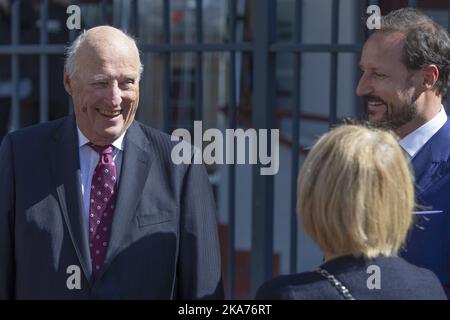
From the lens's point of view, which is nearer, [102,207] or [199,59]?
[102,207]

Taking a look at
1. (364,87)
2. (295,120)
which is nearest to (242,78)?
(295,120)

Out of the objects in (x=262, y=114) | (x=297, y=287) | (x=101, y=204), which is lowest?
(x=297, y=287)

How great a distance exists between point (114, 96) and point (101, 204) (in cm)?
31

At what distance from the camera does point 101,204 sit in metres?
2.76

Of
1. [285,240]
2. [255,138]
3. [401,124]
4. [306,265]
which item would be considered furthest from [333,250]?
[285,240]

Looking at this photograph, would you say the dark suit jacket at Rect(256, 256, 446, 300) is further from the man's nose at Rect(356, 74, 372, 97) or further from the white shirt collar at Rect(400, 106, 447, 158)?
the man's nose at Rect(356, 74, 372, 97)

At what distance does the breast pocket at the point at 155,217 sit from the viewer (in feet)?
8.98

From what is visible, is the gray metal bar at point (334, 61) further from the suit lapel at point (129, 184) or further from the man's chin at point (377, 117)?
the suit lapel at point (129, 184)

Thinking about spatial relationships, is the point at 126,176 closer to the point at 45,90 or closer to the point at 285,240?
the point at 45,90

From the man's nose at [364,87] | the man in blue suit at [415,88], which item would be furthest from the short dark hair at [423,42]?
the man's nose at [364,87]

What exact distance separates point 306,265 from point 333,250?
323 centimetres

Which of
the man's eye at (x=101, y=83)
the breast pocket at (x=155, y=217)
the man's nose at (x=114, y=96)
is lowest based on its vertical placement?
the breast pocket at (x=155, y=217)

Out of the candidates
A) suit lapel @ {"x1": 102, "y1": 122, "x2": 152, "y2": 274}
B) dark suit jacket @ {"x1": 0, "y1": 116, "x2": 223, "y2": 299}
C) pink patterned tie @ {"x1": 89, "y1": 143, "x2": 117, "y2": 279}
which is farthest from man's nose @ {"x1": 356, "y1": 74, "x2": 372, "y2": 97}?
pink patterned tie @ {"x1": 89, "y1": 143, "x2": 117, "y2": 279}

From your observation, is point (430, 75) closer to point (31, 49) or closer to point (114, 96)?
point (114, 96)
